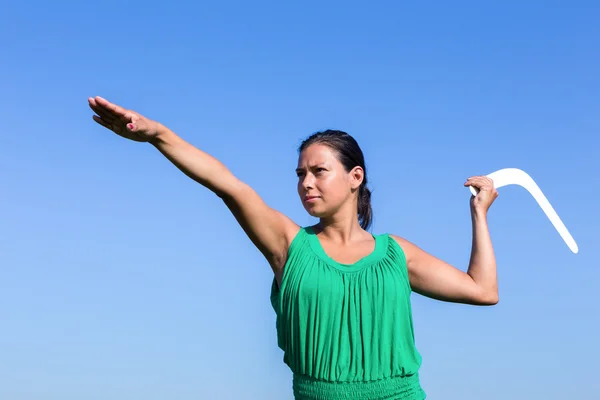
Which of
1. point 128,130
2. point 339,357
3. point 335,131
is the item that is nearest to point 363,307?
point 339,357

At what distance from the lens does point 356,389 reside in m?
6.42

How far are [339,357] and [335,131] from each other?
1666 millimetres

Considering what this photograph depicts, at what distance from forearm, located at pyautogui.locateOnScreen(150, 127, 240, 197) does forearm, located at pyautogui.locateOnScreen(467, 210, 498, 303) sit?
6.55ft

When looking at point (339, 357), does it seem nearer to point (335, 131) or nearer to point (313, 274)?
point (313, 274)

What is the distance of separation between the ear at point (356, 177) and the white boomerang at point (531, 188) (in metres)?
0.93

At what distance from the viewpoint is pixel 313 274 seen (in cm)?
655

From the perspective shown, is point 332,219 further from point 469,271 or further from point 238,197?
point 469,271

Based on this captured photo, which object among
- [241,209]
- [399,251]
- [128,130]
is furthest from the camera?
[399,251]

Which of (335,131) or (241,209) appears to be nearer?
(241,209)

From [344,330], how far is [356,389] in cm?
40

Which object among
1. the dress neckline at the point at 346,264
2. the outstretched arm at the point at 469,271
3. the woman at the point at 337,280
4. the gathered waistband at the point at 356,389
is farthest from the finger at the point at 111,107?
the outstretched arm at the point at 469,271

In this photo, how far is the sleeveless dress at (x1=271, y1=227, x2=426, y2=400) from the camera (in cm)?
645

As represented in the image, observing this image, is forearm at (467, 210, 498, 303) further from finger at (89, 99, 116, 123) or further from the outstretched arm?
finger at (89, 99, 116, 123)

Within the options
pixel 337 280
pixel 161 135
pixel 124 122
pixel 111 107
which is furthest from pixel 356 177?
pixel 111 107
